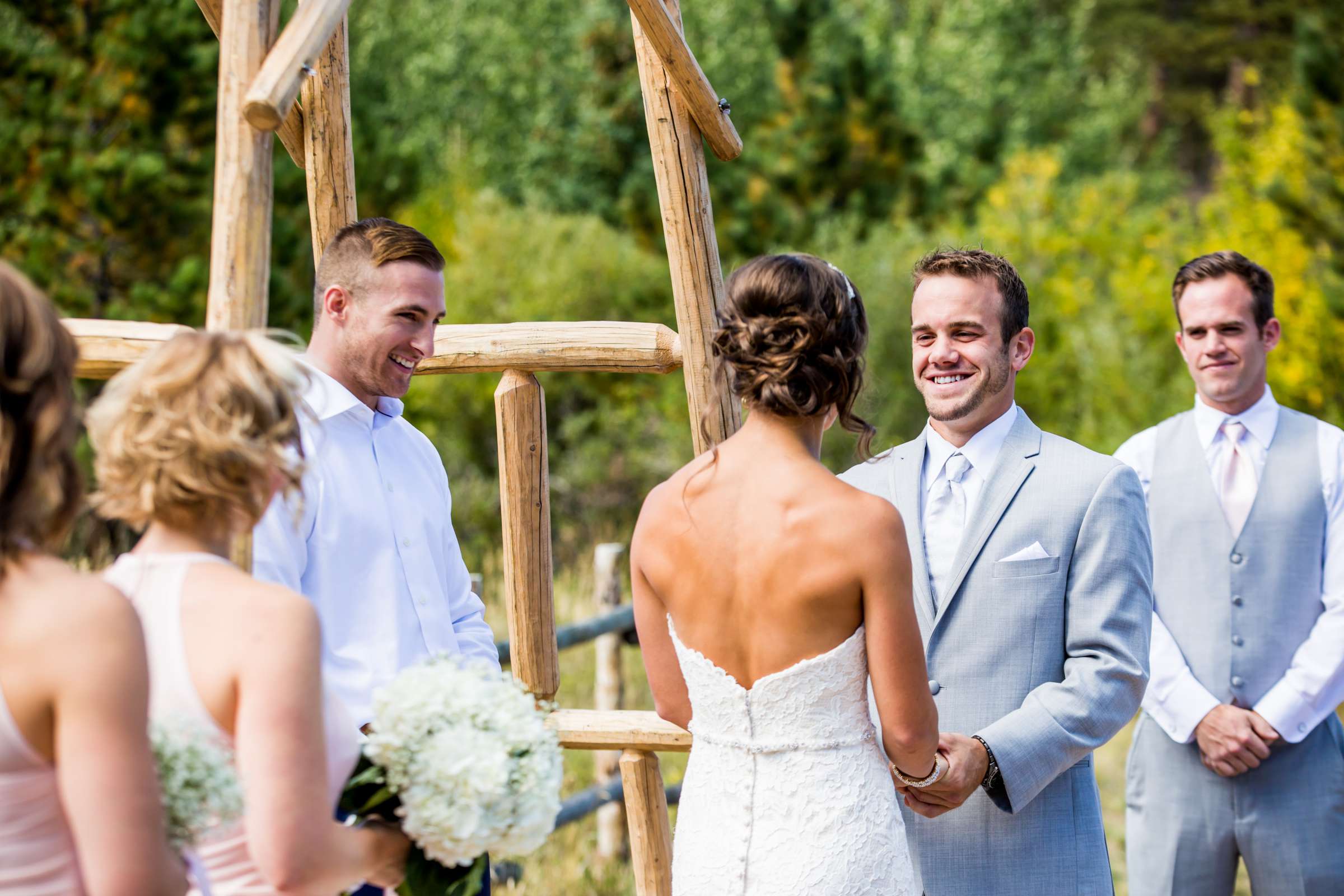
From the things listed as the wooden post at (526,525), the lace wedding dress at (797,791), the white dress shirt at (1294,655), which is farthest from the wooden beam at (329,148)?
the white dress shirt at (1294,655)

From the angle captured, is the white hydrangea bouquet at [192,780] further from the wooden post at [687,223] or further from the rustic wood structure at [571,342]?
the wooden post at [687,223]

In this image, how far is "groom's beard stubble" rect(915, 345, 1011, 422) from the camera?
295cm

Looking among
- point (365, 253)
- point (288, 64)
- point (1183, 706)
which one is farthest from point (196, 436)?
point (1183, 706)

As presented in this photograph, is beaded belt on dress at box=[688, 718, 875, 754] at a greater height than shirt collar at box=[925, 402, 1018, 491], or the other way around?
shirt collar at box=[925, 402, 1018, 491]

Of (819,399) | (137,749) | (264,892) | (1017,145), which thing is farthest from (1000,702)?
(1017,145)

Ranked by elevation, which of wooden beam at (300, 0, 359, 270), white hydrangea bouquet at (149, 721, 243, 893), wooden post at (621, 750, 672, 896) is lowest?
wooden post at (621, 750, 672, 896)

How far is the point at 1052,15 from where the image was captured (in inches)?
Result: 1069

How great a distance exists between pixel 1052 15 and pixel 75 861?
93.9 feet

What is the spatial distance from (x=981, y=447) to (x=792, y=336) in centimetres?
93

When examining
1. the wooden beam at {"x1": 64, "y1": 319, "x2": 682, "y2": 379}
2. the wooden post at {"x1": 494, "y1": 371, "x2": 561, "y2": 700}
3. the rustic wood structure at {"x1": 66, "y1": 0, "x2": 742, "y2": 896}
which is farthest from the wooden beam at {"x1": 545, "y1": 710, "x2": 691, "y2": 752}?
the wooden beam at {"x1": 64, "y1": 319, "x2": 682, "y2": 379}

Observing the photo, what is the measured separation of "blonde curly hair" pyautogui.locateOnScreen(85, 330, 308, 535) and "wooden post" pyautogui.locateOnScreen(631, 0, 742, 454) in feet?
6.18

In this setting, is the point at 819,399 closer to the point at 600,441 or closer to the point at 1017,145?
the point at 600,441

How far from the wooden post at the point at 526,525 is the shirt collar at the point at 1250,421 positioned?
1.93 meters

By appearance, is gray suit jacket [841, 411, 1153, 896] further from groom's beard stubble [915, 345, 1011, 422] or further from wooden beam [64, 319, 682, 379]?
wooden beam [64, 319, 682, 379]
